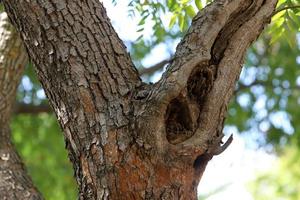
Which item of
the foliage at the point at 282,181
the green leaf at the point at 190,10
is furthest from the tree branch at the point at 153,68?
the foliage at the point at 282,181

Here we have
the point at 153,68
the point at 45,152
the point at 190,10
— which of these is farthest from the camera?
the point at 45,152

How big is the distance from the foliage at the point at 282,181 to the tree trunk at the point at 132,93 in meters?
8.51

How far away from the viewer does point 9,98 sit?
4434 millimetres

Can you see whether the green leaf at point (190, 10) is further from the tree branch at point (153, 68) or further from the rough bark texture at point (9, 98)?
the tree branch at point (153, 68)

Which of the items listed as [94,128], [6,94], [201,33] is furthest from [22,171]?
[201,33]

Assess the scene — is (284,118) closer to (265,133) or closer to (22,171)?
(265,133)

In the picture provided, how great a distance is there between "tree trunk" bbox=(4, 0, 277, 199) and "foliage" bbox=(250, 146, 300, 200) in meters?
8.51

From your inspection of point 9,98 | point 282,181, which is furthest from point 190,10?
point 282,181

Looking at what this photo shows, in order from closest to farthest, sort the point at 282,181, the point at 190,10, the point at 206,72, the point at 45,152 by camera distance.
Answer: the point at 206,72 → the point at 190,10 → the point at 45,152 → the point at 282,181

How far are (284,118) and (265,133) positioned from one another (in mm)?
281

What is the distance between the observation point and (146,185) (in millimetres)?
2582

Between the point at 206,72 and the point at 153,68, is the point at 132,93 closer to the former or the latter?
the point at 206,72

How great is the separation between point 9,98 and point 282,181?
9.35 meters

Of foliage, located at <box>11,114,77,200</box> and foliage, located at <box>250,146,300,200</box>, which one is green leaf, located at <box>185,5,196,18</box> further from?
foliage, located at <box>250,146,300,200</box>
